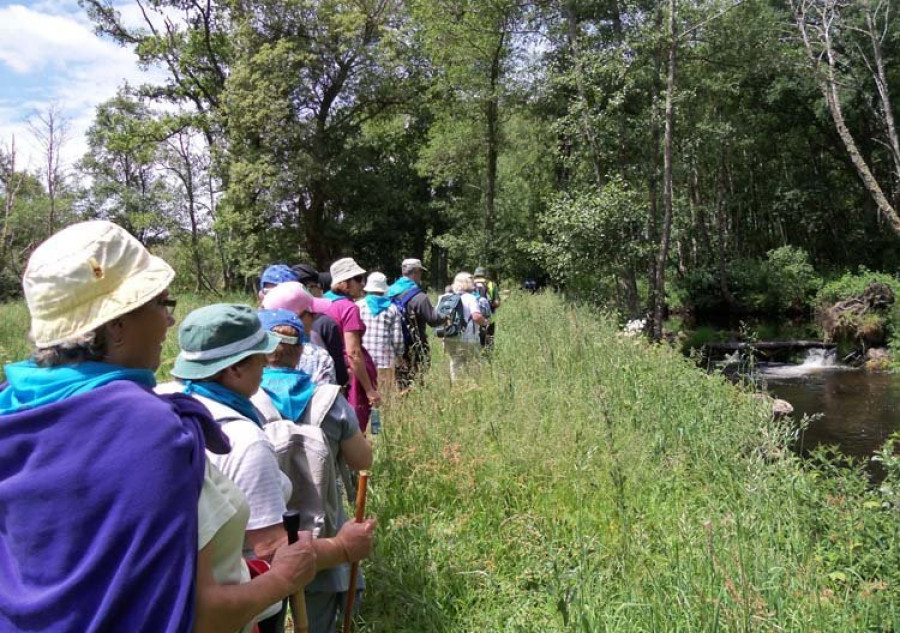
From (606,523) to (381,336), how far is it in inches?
114

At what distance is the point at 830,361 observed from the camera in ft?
55.7

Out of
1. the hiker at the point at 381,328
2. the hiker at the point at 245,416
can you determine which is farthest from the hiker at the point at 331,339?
the hiker at the point at 245,416

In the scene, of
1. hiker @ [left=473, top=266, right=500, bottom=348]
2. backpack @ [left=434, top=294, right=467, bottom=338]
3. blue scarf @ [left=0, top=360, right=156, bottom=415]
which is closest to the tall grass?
backpack @ [left=434, top=294, right=467, bottom=338]

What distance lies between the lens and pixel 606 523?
366 cm

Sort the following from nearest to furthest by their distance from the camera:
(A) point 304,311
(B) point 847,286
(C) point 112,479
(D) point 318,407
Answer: (C) point 112,479 → (D) point 318,407 → (A) point 304,311 → (B) point 847,286

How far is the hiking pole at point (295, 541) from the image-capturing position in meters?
1.65

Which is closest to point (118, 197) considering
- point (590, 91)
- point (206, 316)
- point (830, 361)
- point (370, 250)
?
point (370, 250)

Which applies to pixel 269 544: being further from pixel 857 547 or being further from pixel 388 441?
pixel 857 547

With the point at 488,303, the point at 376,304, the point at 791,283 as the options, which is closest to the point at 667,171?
the point at 488,303

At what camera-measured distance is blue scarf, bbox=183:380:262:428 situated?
191cm

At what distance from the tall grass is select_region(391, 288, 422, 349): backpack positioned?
24.3 inches

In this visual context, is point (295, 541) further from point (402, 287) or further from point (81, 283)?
point (402, 287)

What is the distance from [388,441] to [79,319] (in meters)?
3.25

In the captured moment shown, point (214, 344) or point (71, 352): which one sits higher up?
point (71, 352)
